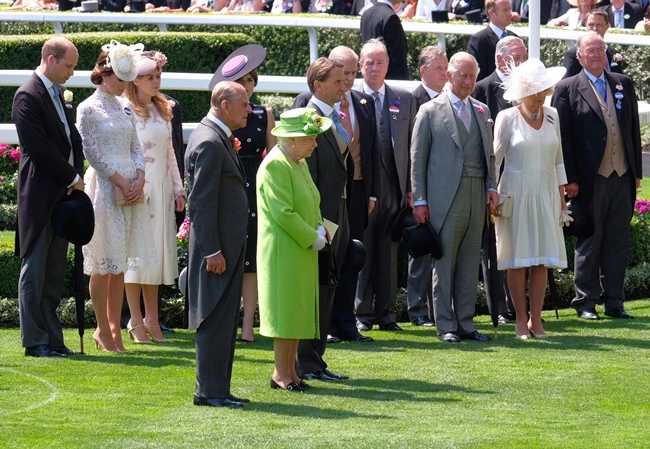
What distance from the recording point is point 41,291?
32.0 ft

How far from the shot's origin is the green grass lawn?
7.35m

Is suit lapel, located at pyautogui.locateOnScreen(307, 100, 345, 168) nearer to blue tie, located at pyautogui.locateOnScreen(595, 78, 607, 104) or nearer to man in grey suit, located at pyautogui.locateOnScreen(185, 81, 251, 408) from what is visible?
man in grey suit, located at pyautogui.locateOnScreen(185, 81, 251, 408)

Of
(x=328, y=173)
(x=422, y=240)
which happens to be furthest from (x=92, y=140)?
(x=422, y=240)

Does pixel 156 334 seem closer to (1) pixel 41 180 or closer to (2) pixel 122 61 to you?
(1) pixel 41 180

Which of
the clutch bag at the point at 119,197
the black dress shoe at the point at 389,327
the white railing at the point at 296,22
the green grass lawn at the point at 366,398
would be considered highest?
the white railing at the point at 296,22

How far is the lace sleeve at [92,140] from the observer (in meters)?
9.91

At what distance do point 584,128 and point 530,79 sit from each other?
1.24 metres

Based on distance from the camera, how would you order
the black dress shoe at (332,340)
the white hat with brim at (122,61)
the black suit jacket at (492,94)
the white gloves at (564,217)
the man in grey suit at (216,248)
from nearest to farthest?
1. the man in grey suit at (216,248)
2. the white hat with brim at (122,61)
3. the black dress shoe at (332,340)
4. the white gloves at (564,217)
5. the black suit jacket at (492,94)

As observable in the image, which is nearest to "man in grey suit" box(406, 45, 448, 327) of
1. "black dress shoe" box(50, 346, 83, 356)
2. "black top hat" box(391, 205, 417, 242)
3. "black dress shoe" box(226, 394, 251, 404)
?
"black top hat" box(391, 205, 417, 242)

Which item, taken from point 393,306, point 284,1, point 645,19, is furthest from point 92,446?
point 284,1

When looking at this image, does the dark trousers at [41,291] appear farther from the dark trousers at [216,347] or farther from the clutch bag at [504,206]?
the clutch bag at [504,206]

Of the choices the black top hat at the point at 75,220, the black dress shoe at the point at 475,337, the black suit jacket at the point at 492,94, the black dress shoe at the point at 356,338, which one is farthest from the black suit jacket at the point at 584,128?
the black top hat at the point at 75,220

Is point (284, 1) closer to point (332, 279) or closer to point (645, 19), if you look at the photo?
point (645, 19)

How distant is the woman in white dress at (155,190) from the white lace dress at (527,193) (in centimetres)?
241
